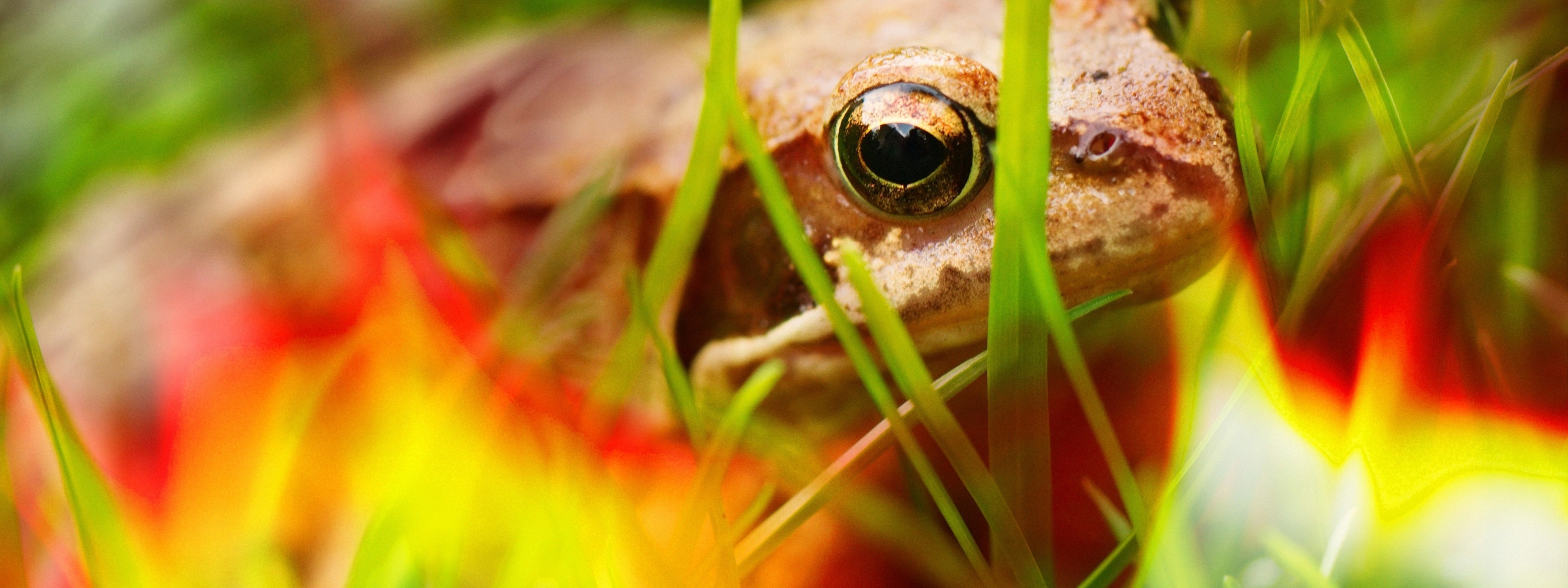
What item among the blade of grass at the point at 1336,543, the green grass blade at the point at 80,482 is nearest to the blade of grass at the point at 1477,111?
the blade of grass at the point at 1336,543

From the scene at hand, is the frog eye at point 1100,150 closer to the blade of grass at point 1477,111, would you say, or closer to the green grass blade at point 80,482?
the blade of grass at point 1477,111

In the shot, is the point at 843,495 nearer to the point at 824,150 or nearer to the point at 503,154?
the point at 824,150

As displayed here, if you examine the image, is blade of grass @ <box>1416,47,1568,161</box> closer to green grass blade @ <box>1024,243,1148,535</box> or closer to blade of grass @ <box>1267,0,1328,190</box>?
blade of grass @ <box>1267,0,1328,190</box>

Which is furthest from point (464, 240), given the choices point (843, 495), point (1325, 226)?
point (1325, 226)

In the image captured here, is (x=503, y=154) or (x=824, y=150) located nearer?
(x=824, y=150)

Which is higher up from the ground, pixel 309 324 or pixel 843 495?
pixel 309 324

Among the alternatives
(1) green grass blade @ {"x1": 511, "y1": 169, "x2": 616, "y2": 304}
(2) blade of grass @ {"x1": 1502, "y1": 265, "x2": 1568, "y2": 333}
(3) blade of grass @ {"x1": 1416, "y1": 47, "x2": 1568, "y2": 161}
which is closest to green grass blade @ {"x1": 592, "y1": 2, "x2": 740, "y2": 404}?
(1) green grass blade @ {"x1": 511, "y1": 169, "x2": 616, "y2": 304}
